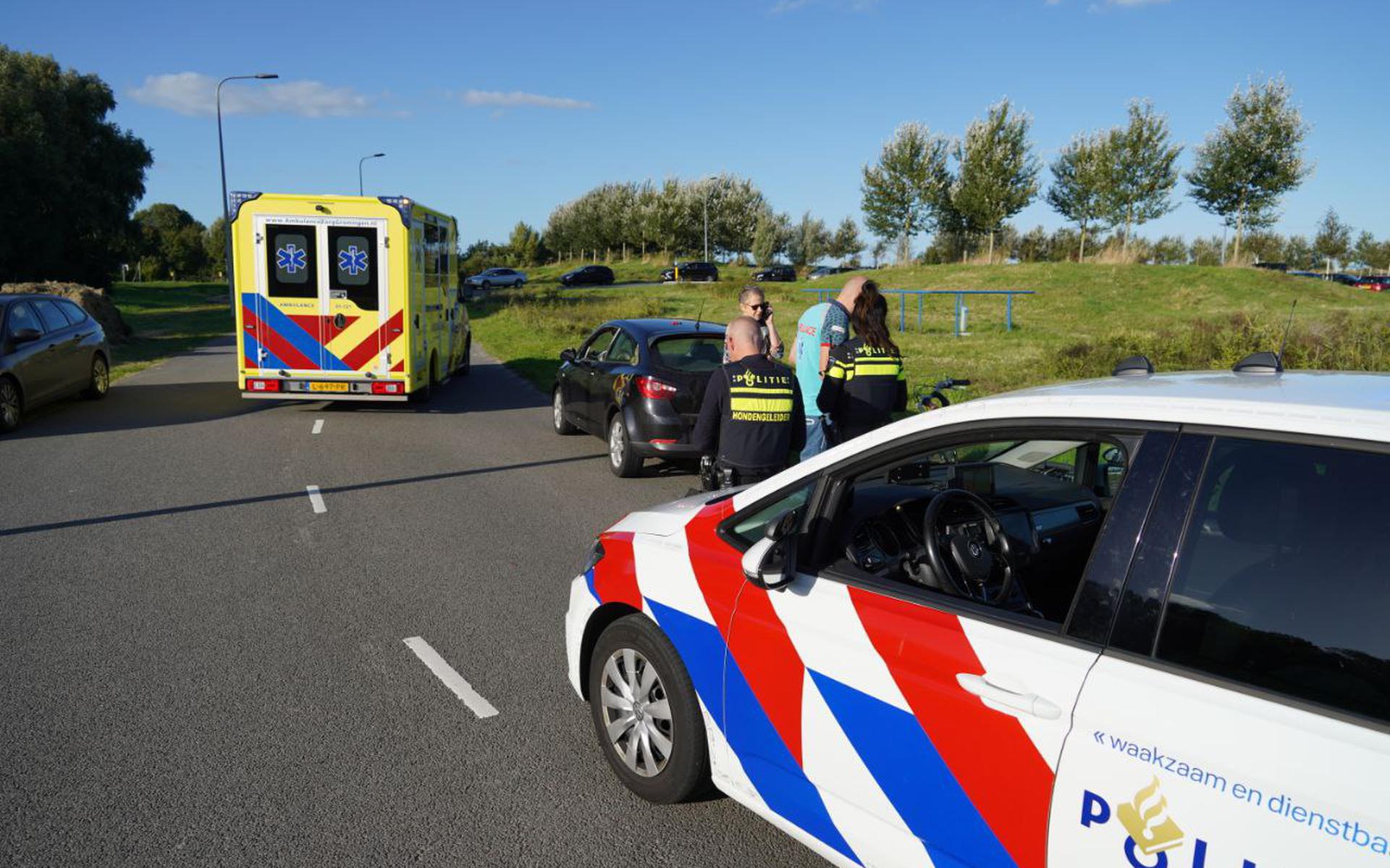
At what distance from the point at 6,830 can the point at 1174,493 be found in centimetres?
387

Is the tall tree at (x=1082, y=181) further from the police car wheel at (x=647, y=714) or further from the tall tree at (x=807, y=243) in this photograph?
the police car wheel at (x=647, y=714)

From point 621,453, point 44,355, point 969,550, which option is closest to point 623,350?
point 621,453

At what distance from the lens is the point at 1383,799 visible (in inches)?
67.9

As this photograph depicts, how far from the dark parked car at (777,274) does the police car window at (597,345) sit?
48.2 m

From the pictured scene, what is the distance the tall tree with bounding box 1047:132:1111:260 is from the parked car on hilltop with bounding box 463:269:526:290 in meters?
32.5

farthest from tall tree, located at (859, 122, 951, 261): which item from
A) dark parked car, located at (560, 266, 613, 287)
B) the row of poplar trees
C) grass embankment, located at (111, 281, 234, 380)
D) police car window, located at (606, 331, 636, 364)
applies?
police car window, located at (606, 331, 636, 364)

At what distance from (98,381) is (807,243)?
69.8 metres

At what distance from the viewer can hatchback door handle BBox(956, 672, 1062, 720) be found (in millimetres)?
2231

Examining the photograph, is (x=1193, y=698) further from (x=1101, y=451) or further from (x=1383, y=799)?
(x=1101, y=451)

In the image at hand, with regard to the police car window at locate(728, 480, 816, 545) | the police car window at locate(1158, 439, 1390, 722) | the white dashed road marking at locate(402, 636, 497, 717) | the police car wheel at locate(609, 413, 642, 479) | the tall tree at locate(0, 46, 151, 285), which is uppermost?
the tall tree at locate(0, 46, 151, 285)

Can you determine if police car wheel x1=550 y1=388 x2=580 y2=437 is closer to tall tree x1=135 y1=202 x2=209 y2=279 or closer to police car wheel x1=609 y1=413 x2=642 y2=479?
police car wheel x1=609 y1=413 x2=642 y2=479

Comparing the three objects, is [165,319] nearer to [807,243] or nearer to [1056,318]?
[1056,318]

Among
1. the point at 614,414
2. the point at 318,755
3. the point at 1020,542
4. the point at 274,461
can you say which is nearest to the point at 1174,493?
the point at 1020,542

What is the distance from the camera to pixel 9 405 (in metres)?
11.9
